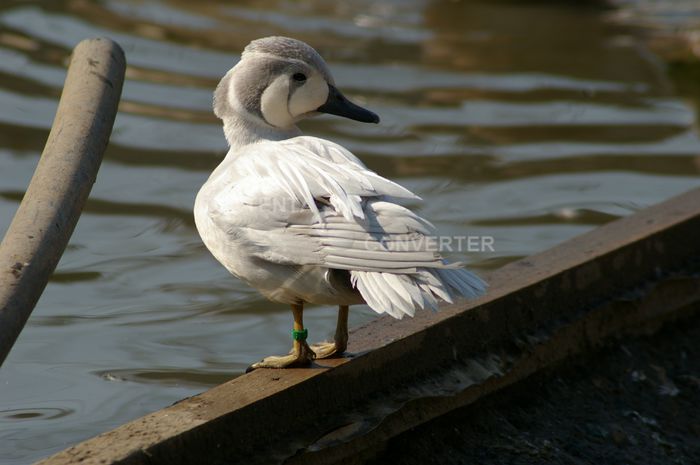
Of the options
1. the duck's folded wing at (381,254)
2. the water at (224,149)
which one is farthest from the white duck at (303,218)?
the water at (224,149)

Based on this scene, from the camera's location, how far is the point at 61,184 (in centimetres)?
314

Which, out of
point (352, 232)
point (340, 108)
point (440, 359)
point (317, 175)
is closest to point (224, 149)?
point (340, 108)

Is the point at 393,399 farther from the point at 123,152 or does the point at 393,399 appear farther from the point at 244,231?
the point at 123,152

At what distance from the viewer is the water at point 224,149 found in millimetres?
4227

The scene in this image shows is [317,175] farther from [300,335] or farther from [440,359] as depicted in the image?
[440,359]

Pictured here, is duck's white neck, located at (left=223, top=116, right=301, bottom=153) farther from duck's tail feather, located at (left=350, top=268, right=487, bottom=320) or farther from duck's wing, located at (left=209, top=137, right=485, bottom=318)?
duck's tail feather, located at (left=350, top=268, right=487, bottom=320)

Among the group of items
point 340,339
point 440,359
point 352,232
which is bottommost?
point 440,359

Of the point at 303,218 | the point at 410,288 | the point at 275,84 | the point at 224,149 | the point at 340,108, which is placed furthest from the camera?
the point at 224,149

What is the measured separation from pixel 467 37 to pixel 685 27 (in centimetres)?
196

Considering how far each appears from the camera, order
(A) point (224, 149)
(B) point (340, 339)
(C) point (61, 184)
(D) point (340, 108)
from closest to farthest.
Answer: (C) point (61, 184) → (B) point (340, 339) → (D) point (340, 108) → (A) point (224, 149)

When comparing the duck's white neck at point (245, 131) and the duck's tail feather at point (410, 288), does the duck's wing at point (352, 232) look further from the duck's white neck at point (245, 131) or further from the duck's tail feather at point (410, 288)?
the duck's white neck at point (245, 131)

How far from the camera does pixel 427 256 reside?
2.77 meters

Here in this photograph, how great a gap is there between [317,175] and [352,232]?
227 millimetres

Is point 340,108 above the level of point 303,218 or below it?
above
